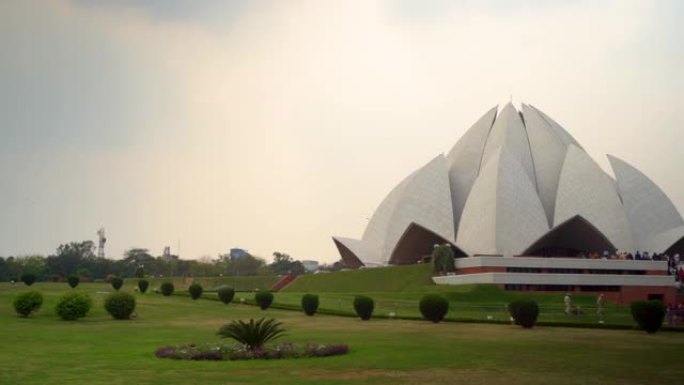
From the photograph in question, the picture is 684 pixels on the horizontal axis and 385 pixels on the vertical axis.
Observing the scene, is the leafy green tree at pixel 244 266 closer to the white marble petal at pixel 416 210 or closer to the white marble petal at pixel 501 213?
the white marble petal at pixel 416 210

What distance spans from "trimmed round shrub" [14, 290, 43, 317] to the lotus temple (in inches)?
938

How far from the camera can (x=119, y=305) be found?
25828 millimetres

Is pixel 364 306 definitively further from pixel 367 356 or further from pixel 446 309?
pixel 367 356

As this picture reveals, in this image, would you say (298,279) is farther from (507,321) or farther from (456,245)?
(507,321)

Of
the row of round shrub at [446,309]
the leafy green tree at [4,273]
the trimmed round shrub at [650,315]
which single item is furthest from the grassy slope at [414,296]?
the leafy green tree at [4,273]

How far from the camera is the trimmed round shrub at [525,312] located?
22.4m

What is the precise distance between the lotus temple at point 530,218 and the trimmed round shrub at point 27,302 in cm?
2383

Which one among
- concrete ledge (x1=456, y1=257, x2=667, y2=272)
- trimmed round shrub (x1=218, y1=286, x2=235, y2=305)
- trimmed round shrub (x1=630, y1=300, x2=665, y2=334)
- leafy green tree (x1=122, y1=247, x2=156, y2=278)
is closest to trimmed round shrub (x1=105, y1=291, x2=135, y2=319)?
trimmed round shrub (x1=218, y1=286, x2=235, y2=305)

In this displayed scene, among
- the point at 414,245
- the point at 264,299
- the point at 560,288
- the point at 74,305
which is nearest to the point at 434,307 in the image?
the point at 264,299

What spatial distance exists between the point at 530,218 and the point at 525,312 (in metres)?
25.7

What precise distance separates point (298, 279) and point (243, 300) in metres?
19.3

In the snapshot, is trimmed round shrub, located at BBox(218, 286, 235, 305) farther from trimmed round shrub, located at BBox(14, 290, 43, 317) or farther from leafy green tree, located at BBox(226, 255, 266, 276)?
leafy green tree, located at BBox(226, 255, 266, 276)

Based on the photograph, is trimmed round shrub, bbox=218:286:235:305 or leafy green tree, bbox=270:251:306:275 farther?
leafy green tree, bbox=270:251:306:275

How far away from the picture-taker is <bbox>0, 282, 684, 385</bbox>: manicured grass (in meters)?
11.5
